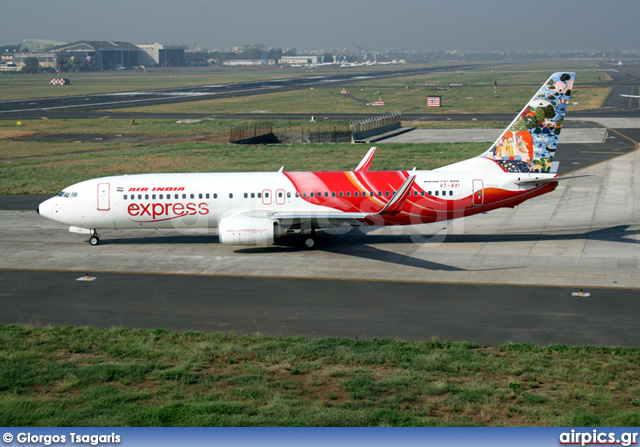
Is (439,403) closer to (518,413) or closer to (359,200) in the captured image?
(518,413)

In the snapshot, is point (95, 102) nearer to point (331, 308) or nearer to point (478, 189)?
point (478, 189)

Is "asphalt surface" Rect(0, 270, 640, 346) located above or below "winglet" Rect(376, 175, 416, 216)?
below

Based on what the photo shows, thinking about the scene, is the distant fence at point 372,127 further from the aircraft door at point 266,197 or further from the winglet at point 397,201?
the winglet at point 397,201

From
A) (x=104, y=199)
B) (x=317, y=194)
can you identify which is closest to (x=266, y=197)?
(x=317, y=194)

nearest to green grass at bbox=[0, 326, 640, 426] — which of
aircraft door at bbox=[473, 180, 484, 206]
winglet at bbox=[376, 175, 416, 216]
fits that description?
winglet at bbox=[376, 175, 416, 216]

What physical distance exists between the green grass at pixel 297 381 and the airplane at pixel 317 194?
1289cm

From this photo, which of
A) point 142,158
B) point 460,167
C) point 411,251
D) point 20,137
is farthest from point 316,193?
point 20,137

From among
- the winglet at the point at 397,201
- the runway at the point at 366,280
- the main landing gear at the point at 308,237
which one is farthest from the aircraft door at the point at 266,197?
the winglet at the point at 397,201

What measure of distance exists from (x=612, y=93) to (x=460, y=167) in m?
131

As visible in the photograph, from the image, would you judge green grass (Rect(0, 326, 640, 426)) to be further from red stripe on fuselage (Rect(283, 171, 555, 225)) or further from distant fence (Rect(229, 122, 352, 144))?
distant fence (Rect(229, 122, 352, 144))

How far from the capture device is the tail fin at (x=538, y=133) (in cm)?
3656

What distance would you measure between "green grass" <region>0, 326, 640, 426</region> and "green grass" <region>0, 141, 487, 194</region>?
34985 millimetres

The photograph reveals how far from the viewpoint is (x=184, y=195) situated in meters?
36.2

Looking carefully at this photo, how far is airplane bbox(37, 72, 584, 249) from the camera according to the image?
116 feet
